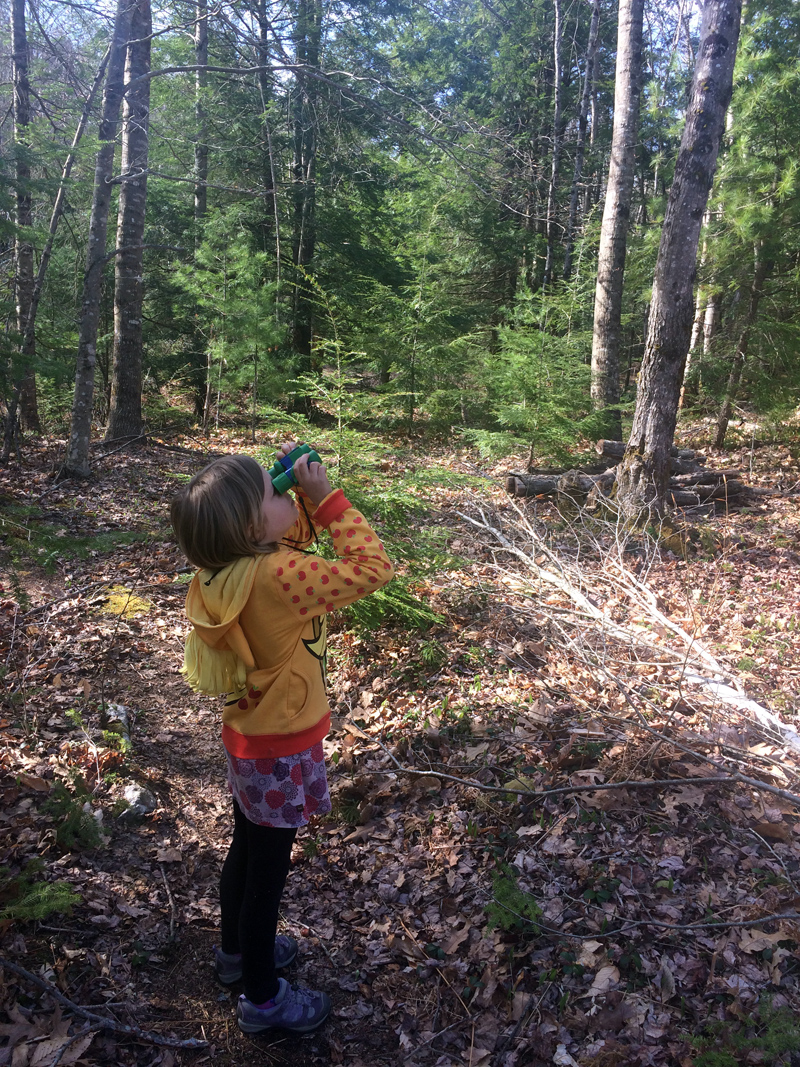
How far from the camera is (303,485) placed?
2234 mm

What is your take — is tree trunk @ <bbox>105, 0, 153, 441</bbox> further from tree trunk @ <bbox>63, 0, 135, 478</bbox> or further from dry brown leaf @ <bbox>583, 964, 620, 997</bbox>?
dry brown leaf @ <bbox>583, 964, 620, 997</bbox>

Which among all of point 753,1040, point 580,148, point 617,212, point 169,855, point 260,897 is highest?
point 580,148

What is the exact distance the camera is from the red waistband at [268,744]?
2189mm

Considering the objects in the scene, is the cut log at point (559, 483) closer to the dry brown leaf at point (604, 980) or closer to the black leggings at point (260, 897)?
the dry brown leaf at point (604, 980)

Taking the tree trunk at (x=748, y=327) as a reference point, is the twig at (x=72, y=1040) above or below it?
below

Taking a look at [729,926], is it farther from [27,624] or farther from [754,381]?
[754,381]

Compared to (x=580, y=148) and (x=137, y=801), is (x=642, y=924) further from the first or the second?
(x=580, y=148)

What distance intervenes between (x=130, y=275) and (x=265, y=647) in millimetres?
10025

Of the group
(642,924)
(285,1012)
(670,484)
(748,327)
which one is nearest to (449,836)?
(642,924)

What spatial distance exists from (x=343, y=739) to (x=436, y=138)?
5746mm

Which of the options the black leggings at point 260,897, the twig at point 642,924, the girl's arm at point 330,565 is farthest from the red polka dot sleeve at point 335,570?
the twig at point 642,924

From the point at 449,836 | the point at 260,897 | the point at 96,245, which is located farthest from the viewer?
the point at 96,245

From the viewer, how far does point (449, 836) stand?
3367 millimetres

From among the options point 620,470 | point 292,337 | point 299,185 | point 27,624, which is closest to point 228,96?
point 299,185
